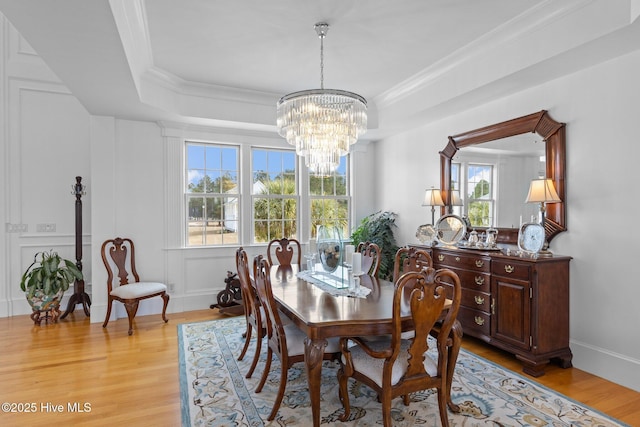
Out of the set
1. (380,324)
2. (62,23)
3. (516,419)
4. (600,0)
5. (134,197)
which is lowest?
(516,419)

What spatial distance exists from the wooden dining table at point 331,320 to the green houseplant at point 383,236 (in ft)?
8.70

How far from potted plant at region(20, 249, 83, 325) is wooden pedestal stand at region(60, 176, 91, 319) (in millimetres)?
150

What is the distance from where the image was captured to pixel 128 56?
2.99 meters

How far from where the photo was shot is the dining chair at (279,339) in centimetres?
236

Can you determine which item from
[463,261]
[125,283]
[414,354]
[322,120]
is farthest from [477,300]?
[125,283]

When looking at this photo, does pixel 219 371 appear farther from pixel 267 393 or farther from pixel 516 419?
pixel 516 419

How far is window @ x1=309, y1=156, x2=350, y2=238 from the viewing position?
5941mm

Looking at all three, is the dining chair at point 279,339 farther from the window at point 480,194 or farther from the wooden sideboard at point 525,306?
the window at point 480,194

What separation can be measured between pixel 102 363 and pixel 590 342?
4274 millimetres

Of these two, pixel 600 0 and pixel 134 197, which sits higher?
pixel 600 0

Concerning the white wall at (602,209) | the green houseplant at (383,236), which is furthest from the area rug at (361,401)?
the green houseplant at (383,236)

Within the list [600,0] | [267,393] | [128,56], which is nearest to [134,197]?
[128,56]

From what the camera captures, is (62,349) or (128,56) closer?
(128,56)

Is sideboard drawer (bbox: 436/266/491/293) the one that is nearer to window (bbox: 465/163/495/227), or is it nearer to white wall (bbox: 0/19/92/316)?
→ window (bbox: 465/163/495/227)
